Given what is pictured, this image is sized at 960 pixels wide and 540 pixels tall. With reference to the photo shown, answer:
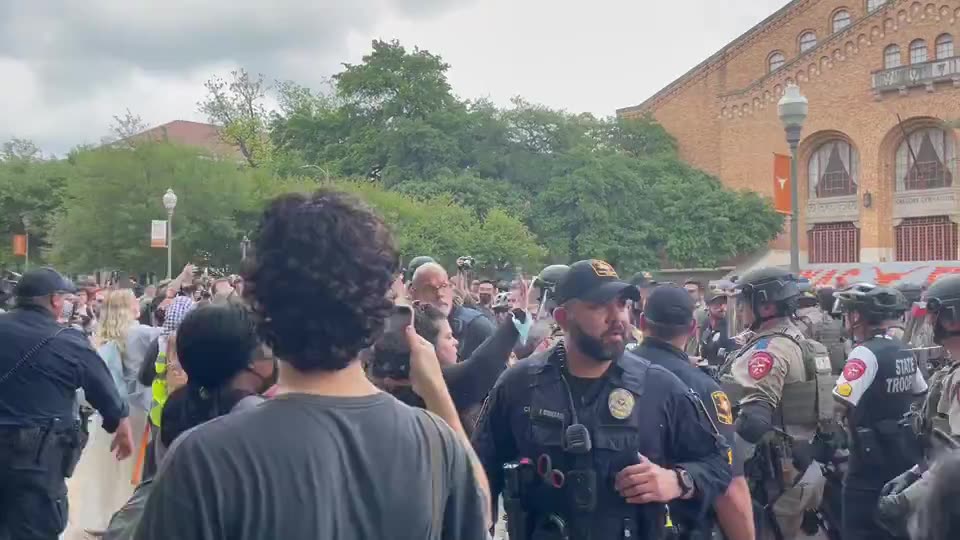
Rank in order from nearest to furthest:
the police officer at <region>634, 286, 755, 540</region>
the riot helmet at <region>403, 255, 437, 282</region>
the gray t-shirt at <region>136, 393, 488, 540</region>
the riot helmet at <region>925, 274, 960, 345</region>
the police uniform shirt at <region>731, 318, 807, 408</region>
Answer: the gray t-shirt at <region>136, 393, 488, 540</region>
the police officer at <region>634, 286, 755, 540</region>
the riot helmet at <region>925, 274, 960, 345</region>
the police uniform shirt at <region>731, 318, 807, 408</region>
the riot helmet at <region>403, 255, 437, 282</region>

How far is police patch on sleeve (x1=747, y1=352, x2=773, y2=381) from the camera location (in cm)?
545

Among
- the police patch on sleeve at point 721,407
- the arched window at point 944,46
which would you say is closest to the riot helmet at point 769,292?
the police patch on sleeve at point 721,407

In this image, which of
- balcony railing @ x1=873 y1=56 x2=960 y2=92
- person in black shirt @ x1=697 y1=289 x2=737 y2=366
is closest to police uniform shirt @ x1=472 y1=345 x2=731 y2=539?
person in black shirt @ x1=697 y1=289 x2=737 y2=366

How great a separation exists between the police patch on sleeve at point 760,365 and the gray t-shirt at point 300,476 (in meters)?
3.60

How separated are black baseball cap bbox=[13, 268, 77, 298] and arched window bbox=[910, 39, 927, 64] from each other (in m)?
41.4

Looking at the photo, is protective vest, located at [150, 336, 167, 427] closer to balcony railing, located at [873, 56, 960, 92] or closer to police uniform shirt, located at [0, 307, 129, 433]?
police uniform shirt, located at [0, 307, 129, 433]

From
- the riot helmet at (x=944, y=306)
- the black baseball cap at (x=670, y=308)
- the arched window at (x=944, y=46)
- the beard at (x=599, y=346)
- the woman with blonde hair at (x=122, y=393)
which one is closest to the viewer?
the beard at (x=599, y=346)

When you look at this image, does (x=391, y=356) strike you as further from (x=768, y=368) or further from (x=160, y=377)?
(x=160, y=377)

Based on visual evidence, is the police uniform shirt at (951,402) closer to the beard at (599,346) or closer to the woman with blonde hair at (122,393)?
the beard at (599,346)

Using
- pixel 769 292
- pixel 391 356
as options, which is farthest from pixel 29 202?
pixel 391 356

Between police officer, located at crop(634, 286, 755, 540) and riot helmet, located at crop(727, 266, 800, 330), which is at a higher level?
riot helmet, located at crop(727, 266, 800, 330)

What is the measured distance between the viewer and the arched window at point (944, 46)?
1598 inches

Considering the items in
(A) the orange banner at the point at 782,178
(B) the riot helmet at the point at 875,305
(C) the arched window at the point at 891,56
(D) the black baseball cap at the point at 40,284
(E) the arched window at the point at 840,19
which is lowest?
(B) the riot helmet at the point at 875,305

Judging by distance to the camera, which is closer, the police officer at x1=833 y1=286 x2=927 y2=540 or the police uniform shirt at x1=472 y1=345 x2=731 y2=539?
the police uniform shirt at x1=472 y1=345 x2=731 y2=539
